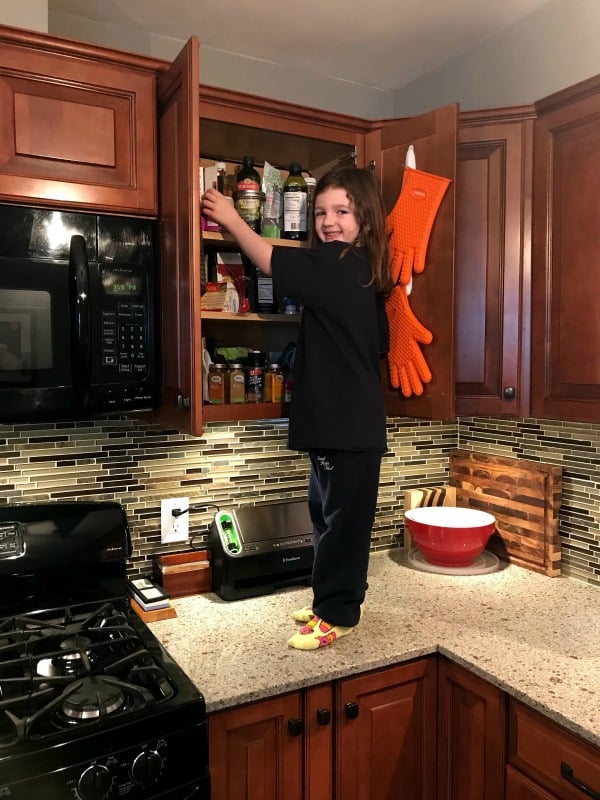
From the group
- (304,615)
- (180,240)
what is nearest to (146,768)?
(304,615)

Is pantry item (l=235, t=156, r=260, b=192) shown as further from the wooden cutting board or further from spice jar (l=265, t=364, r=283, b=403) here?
the wooden cutting board

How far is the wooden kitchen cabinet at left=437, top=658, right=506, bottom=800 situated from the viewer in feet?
4.62

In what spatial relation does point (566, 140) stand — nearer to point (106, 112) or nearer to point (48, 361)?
point (106, 112)

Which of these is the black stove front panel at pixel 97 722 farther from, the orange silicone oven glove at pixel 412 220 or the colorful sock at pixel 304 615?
the orange silicone oven glove at pixel 412 220

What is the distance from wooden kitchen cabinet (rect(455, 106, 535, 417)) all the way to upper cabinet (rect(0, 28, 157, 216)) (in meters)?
0.75

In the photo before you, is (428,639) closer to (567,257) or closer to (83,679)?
(83,679)

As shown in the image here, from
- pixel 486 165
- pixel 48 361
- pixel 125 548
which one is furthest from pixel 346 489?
pixel 486 165

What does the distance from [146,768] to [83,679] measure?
203 mm

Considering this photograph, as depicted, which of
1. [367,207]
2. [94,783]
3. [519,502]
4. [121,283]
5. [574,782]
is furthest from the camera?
[519,502]

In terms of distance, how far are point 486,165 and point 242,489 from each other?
1.08 meters

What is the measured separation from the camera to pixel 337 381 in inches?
60.1

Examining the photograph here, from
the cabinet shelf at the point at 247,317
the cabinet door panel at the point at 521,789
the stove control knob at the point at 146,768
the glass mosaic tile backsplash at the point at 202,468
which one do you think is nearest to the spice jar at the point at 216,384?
the cabinet shelf at the point at 247,317

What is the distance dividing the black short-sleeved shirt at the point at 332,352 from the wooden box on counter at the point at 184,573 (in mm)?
488

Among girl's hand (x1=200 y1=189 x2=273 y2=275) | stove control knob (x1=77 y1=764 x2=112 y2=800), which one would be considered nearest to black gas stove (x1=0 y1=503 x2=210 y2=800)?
stove control knob (x1=77 y1=764 x2=112 y2=800)
